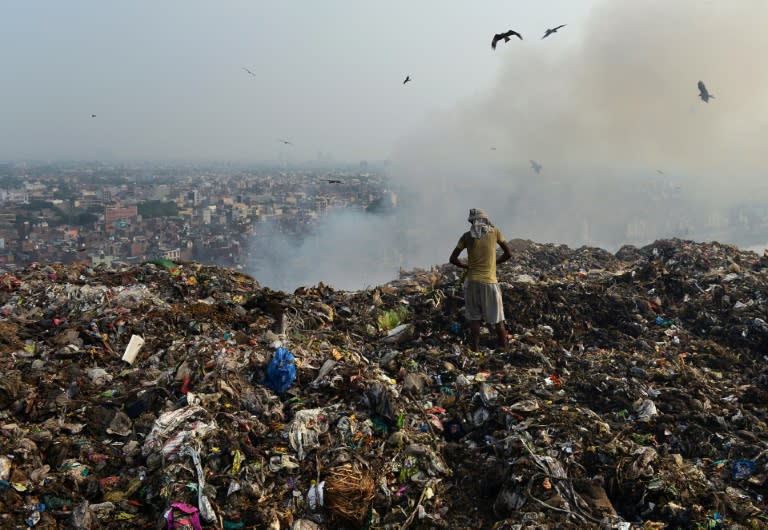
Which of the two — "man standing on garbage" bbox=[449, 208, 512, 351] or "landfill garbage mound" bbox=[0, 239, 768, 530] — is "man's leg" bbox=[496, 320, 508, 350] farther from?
"landfill garbage mound" bbox=[0, 239, 768, 530]

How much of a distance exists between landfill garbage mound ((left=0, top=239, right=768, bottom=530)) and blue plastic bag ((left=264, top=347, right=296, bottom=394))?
11 millimetres

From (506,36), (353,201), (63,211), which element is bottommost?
Answer: (63,211)

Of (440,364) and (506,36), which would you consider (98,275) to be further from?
(506,36)

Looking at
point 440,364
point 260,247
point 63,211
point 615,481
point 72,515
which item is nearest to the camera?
point 72,515

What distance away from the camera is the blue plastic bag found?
338 cm

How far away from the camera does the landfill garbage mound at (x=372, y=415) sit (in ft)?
8.13

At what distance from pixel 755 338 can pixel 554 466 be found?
3.47 metres

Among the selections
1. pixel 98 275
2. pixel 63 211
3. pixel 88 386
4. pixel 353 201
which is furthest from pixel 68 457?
pixel 63 211

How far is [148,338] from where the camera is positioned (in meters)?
4.30

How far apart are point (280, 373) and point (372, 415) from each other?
724 millimetres

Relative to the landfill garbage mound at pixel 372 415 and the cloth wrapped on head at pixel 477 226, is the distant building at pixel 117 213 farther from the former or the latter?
the cloth wrapped on head at pixel 477 226

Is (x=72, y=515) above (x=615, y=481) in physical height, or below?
below

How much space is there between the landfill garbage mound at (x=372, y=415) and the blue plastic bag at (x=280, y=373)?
0.03ft

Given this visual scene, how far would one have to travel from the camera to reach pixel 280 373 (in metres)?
3.41
